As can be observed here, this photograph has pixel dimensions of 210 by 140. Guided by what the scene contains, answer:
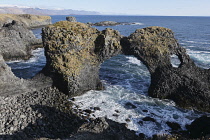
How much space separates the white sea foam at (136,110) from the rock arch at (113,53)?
196 cm

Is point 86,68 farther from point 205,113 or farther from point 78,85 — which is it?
point 205,113

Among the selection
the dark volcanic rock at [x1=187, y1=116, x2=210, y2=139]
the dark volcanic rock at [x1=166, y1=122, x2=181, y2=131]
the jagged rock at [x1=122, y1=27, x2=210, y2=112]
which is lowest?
the dark volcanic rock at [x1=166, y1=122, x2=181, y2=131]

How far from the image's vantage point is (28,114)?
22359 mm

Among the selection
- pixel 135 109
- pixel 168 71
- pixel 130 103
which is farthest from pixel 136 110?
pixel 168 71

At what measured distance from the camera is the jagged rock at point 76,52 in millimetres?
29656

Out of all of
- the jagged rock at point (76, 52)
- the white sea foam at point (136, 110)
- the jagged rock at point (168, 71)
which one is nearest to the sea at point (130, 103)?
the white sea foam at point (136, 110)

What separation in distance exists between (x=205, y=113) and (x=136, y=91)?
1164 cm

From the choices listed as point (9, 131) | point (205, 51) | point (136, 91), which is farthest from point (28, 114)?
point (205, 51)

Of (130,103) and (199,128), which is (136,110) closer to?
(130,103)

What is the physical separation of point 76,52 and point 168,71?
1679 centimetres

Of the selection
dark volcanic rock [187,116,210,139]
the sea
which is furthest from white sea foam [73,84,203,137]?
dark volcanic rock [187,116,210,139]

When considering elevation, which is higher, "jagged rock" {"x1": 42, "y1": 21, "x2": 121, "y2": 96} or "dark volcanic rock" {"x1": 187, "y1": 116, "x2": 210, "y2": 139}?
"jagged rock" {"x1": 42, "y1": 21, "x2": 121, "y2": 96}

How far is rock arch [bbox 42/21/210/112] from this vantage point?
29.5m

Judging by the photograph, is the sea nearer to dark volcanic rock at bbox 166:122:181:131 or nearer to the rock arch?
dark volcanic rock at bbox 166:122:181:131
